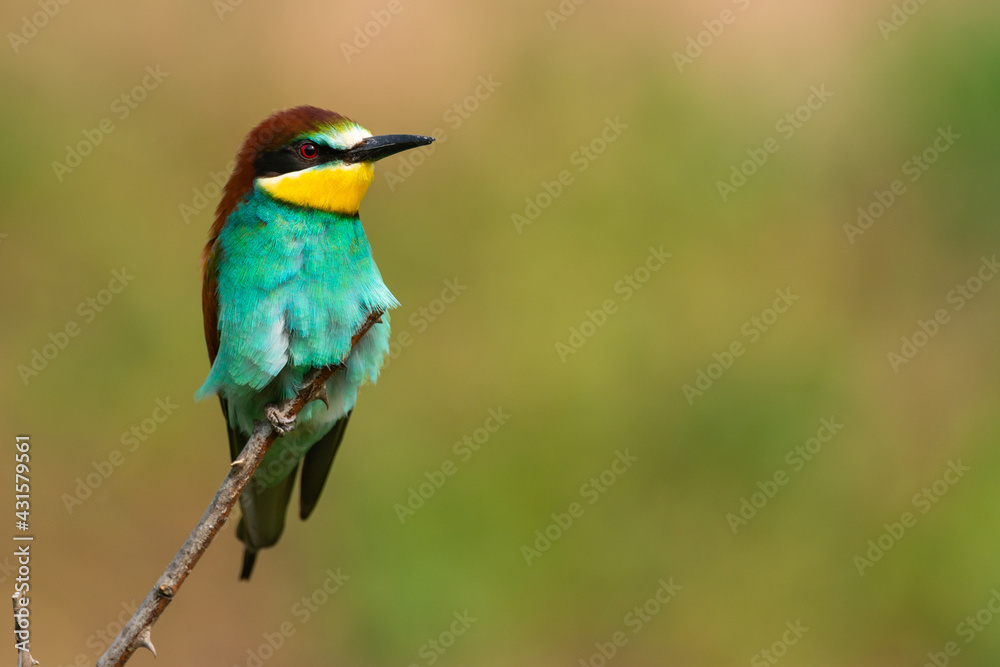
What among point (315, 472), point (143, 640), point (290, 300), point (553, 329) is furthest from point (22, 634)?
point (553, 329)

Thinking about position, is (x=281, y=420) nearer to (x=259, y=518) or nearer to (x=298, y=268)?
(x=298, y=268)

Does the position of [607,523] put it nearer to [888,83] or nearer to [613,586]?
[613,586]

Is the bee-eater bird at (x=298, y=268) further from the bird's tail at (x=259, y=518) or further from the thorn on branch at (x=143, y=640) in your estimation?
the thorn on branch at (x=143, y=640)

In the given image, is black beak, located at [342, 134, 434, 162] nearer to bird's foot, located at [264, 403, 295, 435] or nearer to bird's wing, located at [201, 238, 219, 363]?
bird's wing, located at [201, 238, 219, 363]

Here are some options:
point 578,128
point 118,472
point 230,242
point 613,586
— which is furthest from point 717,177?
point 118,472

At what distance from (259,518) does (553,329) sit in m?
2.00

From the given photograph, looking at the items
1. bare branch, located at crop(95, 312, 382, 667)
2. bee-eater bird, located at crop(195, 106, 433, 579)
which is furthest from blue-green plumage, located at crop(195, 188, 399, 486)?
bare branch, located at crop(95, 312, 382, 667)

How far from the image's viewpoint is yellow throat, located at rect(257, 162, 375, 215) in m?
2.53

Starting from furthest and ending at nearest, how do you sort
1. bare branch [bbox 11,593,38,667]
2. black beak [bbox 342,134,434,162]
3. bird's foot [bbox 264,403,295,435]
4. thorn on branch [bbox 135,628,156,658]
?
1. black beak [bbox 342,134,434,162]
2. bird's foot [bbox 264,403,295,435]
3. thorn on branch [bbox 135,628,156,658]
4. bare branch [bbox 11,593,38,667]

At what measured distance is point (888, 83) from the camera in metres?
4.97

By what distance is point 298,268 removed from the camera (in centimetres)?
257

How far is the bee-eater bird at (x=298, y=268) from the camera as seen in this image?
2.54 metres

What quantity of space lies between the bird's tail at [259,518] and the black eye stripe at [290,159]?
935mm

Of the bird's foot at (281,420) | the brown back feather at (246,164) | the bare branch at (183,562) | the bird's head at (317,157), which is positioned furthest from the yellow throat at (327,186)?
the bare branch at (183,562)
